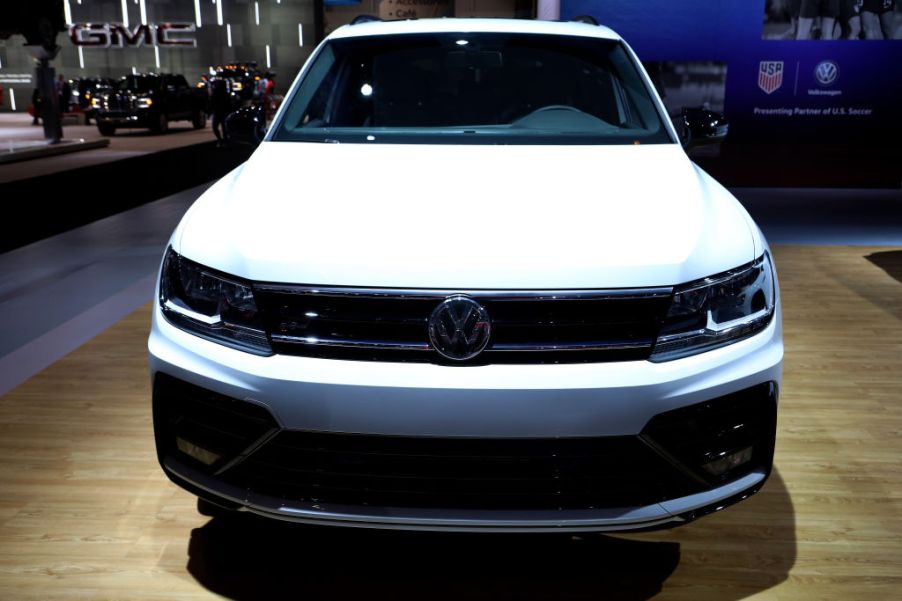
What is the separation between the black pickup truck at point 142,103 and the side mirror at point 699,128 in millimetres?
18321

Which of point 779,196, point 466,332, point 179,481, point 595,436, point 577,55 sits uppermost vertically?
point 577,55

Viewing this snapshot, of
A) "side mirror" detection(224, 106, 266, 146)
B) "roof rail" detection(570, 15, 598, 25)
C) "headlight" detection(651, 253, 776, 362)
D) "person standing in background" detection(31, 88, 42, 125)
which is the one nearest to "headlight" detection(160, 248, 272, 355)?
"headlight" detection(651, 253, 776, 362)

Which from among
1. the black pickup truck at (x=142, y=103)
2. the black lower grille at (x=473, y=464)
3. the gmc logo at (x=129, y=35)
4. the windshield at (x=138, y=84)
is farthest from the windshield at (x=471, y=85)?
the gmc logo at (x=129, y=35)

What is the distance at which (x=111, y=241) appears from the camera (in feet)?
23.8

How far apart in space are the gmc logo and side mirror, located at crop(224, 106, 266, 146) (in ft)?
105

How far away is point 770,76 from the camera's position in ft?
31.1

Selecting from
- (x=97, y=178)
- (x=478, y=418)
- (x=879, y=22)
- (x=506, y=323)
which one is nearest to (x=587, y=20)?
(x=506, y=323)

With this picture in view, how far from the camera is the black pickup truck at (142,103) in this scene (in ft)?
63.6

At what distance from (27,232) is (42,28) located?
9356 millimetres

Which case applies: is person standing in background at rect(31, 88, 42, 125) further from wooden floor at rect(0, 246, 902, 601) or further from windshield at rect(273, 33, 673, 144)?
wooden floor at rect(0, 246, 902, 601)

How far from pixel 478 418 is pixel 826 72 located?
8.92m

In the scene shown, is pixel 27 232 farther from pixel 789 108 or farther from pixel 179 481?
pixel 789 108

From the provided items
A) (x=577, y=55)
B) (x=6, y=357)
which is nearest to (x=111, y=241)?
(x=6, y=357)

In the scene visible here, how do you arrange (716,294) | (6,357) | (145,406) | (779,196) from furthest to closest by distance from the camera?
(779,196) < (6,357) < (145,406) < (716,294)
